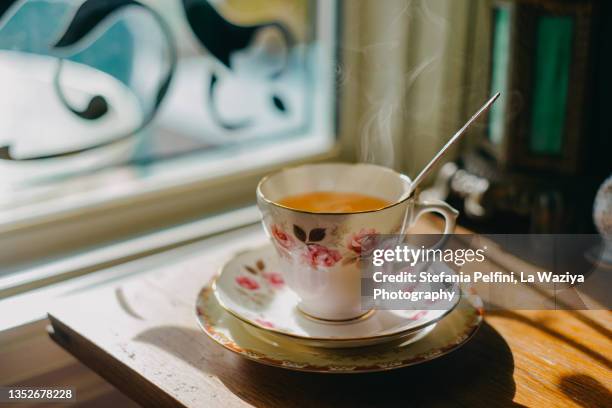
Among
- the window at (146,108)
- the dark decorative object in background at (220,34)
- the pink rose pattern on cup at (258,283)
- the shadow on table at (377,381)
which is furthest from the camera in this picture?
the dark decorative object in background at (220,34)

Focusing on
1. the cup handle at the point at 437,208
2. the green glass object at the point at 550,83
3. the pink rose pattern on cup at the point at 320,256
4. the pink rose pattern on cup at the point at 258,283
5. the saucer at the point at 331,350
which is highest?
the green glass object at the point at 550,83

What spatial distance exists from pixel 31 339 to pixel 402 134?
63 cm

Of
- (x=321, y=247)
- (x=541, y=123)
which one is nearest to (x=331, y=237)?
(x=321, y=247)

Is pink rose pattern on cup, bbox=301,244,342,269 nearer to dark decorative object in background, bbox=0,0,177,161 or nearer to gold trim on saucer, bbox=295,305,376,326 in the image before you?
gold trim on saucer, bbox=295,305,376,326

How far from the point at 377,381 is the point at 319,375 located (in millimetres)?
46

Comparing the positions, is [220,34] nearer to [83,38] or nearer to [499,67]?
[83,38]

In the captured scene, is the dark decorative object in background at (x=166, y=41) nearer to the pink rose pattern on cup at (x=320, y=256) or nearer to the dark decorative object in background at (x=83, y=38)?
the dark decorative object in background at (x=83, y=38)

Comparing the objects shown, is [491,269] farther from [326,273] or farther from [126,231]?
[126,231]

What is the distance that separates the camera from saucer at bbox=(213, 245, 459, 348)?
1.79ft


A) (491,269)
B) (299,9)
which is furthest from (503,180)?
(299,9)

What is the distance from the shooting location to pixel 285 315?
1.95ft

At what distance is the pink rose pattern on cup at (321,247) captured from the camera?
0.54 m

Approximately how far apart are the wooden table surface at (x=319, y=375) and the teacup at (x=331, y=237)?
66mm

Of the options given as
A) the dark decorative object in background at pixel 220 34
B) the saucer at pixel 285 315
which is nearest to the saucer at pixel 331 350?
the saucer at pixel 285 315
